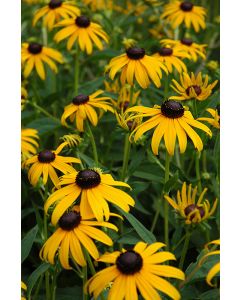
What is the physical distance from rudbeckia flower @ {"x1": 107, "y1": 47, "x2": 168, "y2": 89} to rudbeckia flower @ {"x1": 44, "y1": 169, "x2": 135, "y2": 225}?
40 cm

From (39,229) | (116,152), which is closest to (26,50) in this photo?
(116,152)

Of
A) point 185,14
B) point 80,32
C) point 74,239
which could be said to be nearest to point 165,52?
point 80,32

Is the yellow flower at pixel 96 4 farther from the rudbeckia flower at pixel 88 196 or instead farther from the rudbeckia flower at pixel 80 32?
the rudbeckia flower at pixel 88 196

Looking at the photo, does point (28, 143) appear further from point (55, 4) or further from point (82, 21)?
point (55, 4)

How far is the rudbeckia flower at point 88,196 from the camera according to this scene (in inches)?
42.1

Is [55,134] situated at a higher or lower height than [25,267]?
higher

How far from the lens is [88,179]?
1.10 m

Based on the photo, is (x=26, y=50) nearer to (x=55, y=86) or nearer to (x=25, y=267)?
(x=55, y=86)

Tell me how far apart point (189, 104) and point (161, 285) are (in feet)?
2.36

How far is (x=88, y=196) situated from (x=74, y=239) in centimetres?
10

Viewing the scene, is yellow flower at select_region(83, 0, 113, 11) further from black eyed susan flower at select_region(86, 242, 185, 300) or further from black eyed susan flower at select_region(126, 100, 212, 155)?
black eyed susan flower at select_region(86, 242, 185, 300)

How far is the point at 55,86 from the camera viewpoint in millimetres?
2174

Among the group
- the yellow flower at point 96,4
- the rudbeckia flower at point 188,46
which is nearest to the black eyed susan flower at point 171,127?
the rudbeckia flower at point 188,46

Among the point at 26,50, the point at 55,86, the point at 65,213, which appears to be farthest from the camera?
the point at 55,86
